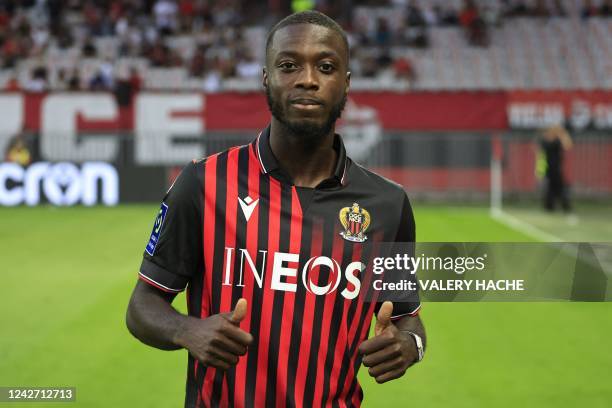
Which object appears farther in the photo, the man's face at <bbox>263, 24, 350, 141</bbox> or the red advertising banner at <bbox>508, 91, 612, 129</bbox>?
the red advertising banner at <bbox>508, 91, 612, 129</bbox>

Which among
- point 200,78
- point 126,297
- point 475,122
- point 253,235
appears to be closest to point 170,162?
point 200,78

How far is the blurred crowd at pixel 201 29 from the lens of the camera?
26.4 meters

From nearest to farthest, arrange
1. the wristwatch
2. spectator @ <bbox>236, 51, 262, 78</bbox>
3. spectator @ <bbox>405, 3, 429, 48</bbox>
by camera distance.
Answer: the wristwatch, spectator @ <bbox>236, 51, 262, 78</bbox>, spectator @ <bbox>405, 3, 429, 48</bbox>

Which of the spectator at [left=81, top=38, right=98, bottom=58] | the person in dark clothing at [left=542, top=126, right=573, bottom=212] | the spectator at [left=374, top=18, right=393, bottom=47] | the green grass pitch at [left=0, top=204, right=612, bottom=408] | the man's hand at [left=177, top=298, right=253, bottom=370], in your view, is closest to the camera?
the man's hand at [left=177, top=298, right=253, bottom=370]

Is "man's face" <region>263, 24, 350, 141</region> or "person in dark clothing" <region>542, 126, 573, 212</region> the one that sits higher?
"man's face" <region>263, 24, 350, 141</region>

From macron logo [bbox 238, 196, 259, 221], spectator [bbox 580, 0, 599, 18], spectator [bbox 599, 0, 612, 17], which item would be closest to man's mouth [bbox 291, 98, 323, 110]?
macron logo [bbox 238, 196, 259, 221]

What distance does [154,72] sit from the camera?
2702 cm

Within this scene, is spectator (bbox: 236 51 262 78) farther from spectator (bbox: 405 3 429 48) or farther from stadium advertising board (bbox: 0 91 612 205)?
spectator (bbox: 405 3 429 48)

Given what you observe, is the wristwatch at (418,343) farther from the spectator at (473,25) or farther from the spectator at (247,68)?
the spectator at (473,25)

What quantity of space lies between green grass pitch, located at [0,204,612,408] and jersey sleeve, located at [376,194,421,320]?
3.06m

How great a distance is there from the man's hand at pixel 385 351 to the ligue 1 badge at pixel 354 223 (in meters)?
0.32

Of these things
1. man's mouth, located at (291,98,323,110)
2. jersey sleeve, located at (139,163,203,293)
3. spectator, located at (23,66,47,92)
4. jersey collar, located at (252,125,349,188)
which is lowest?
spectator, located at (23,66,47,92)

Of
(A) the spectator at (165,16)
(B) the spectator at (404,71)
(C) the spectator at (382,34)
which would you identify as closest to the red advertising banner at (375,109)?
(B) the spectator at (404,71)

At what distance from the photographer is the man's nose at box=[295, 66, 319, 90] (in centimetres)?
276
